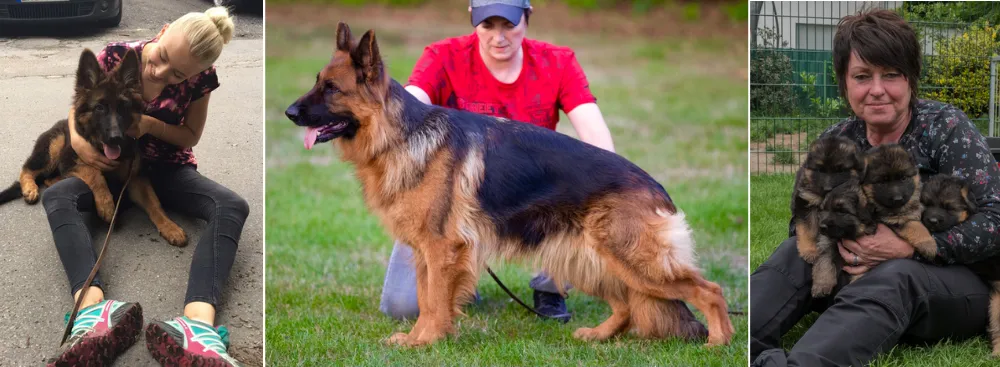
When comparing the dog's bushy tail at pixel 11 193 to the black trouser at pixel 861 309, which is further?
the dog's bushy tail at pixel 11 193

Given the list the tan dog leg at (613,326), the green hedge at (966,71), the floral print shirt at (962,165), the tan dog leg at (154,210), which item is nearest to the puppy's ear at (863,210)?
the floral print shirt at (962,165)

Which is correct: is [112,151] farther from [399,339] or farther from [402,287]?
[402,287]

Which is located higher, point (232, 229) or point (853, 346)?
point (232, 229)

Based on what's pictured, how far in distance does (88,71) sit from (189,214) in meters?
0.72

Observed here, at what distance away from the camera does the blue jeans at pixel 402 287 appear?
4379mm

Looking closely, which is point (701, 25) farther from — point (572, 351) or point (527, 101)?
point (572, 351)

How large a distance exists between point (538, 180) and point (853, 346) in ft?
4.63

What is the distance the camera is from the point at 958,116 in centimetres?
333

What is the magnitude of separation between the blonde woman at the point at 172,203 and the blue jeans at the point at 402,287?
1.09 meters

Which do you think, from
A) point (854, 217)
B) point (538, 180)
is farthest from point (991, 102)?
point (538, 180)

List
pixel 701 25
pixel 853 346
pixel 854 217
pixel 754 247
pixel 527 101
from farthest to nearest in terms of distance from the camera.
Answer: pixel 701 25 < pixel 527 101 < pixel 754 247 < pixel 854 217 < pixel 853 346

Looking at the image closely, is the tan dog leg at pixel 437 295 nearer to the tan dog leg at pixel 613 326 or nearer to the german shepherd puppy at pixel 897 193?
the tan dog leg at pixel 613 326

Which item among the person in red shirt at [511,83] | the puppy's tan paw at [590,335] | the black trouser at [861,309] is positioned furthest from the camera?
the person in red shirt at [511,83]

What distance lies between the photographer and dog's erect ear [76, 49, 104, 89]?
3.27 metres
